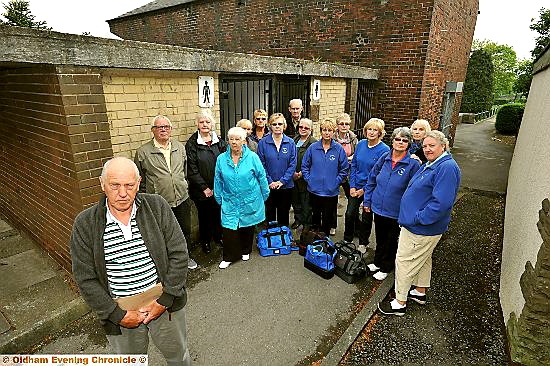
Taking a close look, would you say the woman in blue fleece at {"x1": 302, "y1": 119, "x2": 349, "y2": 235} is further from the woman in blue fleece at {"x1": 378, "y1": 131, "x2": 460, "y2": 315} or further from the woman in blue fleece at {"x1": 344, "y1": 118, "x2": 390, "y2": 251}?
the woman in blue fleece at {"x1": 378, "y1": 131, "x2": 460, "y2": 315}

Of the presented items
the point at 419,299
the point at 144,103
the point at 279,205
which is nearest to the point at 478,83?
the point at 279,205

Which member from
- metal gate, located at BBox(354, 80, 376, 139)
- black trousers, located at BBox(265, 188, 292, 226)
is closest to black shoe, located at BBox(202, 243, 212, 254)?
black trousers, located at BBox(265, 188, 292, 226)

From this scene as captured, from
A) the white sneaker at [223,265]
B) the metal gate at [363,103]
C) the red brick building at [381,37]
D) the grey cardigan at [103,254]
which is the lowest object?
the white sneaker at [223,265]

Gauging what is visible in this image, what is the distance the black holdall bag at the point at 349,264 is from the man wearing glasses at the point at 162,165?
7.07ft

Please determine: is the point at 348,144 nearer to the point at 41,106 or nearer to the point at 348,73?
the point at 348,73

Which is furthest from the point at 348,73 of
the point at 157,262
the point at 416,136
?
the point at 157,262

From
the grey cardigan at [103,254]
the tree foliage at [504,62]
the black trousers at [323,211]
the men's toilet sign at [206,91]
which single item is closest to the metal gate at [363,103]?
the black trousers at [323,211]

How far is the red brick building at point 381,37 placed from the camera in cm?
794

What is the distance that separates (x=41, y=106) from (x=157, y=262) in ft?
7.99

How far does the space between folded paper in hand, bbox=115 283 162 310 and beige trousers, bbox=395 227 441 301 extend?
2415mm

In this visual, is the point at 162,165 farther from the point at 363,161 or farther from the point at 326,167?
the point at 363,161

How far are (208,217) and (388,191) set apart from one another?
2.49 metres

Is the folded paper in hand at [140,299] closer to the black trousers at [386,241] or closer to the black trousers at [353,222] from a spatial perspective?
the black trousers at [386,241]

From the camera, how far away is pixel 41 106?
10.8ft
